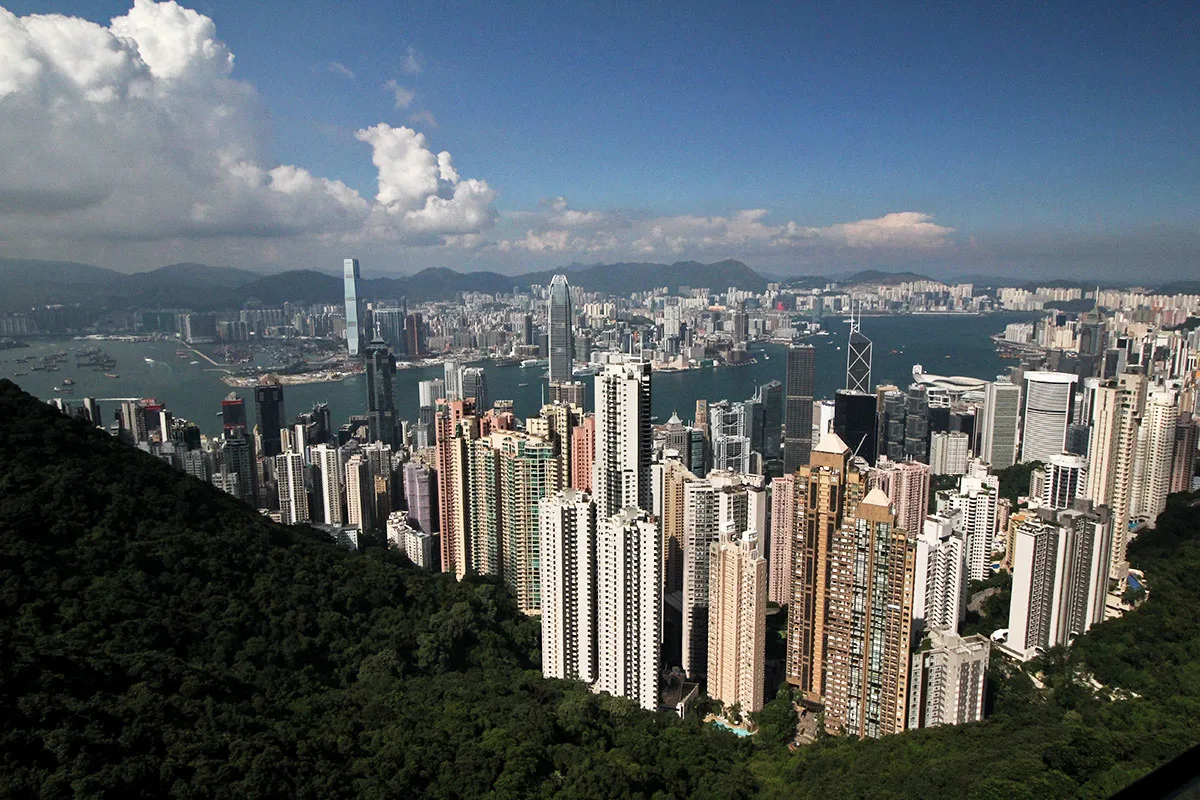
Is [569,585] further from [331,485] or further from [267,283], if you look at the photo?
[267,283]

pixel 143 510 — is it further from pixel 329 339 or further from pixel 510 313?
pixel 510 313

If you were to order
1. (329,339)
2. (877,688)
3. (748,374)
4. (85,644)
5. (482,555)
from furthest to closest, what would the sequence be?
1. (748,374)
2. (329,339)
3. (482,555)
4. (877,688)
5. (85,644)

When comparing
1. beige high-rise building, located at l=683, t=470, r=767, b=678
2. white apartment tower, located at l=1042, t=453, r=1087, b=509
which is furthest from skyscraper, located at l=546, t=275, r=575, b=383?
white apartment tower, located at l=1042, t=453, r=1087, b=509

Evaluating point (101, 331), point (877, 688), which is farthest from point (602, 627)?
point (101, 331)

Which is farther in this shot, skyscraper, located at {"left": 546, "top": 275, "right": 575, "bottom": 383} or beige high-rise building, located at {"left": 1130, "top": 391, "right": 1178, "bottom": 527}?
skyscraper, located at {"left": 546, "top": 275, "right": 575, "bottom": 383}

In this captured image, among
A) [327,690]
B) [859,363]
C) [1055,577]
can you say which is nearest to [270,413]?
[327,690]

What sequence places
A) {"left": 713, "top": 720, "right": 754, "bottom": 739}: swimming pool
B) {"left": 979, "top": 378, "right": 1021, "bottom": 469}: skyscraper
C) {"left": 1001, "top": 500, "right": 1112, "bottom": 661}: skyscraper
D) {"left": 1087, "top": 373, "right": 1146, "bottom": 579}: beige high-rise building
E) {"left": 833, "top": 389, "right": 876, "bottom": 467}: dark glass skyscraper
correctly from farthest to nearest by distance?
1. {"left": 979, "top": 378, "right": 1021, "bottom": 469}: skyscraper
2. {"left": 833, "top": 389, "right": 876, "bottom": 467}: dark glass skyscraper
3. {"left": 1087, "top": 373, "right": 1146, "bottom": 579}: beige high-rise building
4. {"left": 1001, "top": 500, "right": 1112, "bottom": 661}: skyscraper
5. {"left": 713, "top": 720, "right": 754, "bottom": 739}: swimming pool

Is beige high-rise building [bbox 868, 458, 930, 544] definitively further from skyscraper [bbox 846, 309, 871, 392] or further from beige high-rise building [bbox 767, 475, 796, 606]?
skyscraper [bbox 846, 309, 871, 392]
